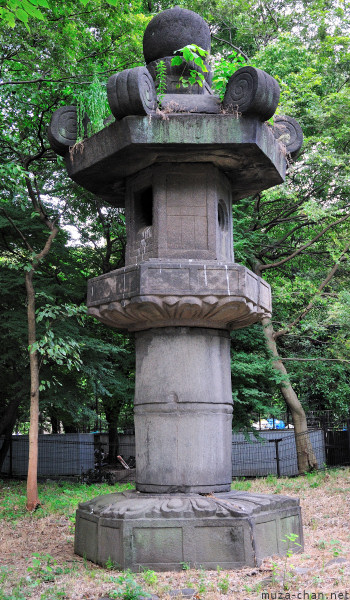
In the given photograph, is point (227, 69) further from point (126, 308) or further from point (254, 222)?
point (254, 222)

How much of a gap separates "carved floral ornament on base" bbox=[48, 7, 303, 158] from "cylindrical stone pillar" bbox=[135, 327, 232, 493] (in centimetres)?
253

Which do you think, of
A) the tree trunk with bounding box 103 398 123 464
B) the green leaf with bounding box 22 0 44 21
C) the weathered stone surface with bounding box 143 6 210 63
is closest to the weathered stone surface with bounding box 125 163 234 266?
the weathered stone surface with bounding box 143 6 210 63

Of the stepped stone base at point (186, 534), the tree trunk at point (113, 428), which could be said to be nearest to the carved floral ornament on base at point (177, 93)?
the stepped stone base at point (186, 534)

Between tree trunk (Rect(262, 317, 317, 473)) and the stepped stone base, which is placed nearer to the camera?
the stepped stone base

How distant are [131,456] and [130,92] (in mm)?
13977

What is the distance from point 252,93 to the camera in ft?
19.5

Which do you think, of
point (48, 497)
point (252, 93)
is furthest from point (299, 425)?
point (252, 93)

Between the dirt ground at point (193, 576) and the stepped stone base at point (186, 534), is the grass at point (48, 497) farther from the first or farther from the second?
the stepped stone base at point (186, 534)

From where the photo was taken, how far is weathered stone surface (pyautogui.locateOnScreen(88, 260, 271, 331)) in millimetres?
5914

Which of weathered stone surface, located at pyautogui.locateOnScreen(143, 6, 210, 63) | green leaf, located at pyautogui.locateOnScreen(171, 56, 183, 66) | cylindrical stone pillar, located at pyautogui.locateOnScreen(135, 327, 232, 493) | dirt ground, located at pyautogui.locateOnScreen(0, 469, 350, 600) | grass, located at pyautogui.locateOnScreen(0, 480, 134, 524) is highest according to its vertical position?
weathered stone surface, located at pyautogui.locateOnScreen(143, 6, 210, 63)

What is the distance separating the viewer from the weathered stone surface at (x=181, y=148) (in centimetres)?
602

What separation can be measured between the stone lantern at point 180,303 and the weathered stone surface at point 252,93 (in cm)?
1

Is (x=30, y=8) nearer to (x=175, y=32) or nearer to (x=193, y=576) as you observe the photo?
(x=175, y=32)

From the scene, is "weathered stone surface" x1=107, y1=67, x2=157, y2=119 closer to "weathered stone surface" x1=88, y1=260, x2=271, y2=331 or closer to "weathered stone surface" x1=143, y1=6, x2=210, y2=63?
"weathered stone surface" x1=143, y1=6, x2=210, y2=63
